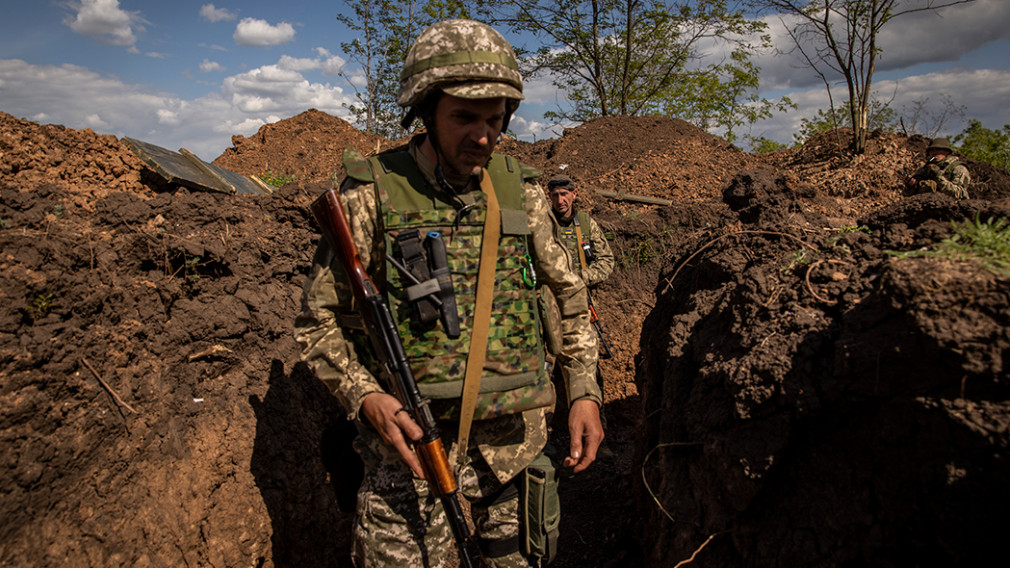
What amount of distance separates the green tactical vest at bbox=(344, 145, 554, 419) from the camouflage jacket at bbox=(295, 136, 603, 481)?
0.07 metres

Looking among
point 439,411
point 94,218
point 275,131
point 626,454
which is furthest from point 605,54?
point 439,411

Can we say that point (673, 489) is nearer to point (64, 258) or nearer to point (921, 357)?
point (921, 357)

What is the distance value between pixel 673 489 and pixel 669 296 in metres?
1.36

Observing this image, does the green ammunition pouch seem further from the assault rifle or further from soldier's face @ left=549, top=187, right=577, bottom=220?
soldier's face @ left=549, top=187, right=577, bottom=220

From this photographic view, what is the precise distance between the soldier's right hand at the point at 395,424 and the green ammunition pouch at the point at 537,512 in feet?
1.59

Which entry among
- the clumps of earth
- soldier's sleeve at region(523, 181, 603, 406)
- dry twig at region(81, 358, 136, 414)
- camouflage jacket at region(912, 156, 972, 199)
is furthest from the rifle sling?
camouflage jacket at region(912, 156, 972, 199)

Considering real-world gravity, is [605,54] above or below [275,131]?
above

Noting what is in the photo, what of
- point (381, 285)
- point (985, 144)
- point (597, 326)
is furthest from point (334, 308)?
point (985, 144)

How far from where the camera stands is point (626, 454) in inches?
202

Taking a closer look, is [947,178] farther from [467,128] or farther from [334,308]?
[334,308]

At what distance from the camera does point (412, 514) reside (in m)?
2.06

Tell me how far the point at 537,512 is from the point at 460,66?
5.62 feet

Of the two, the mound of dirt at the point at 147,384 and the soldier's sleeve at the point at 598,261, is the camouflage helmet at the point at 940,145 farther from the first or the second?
the mound of dirt at the point at 147,384

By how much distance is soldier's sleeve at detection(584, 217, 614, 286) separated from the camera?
5961 mm
